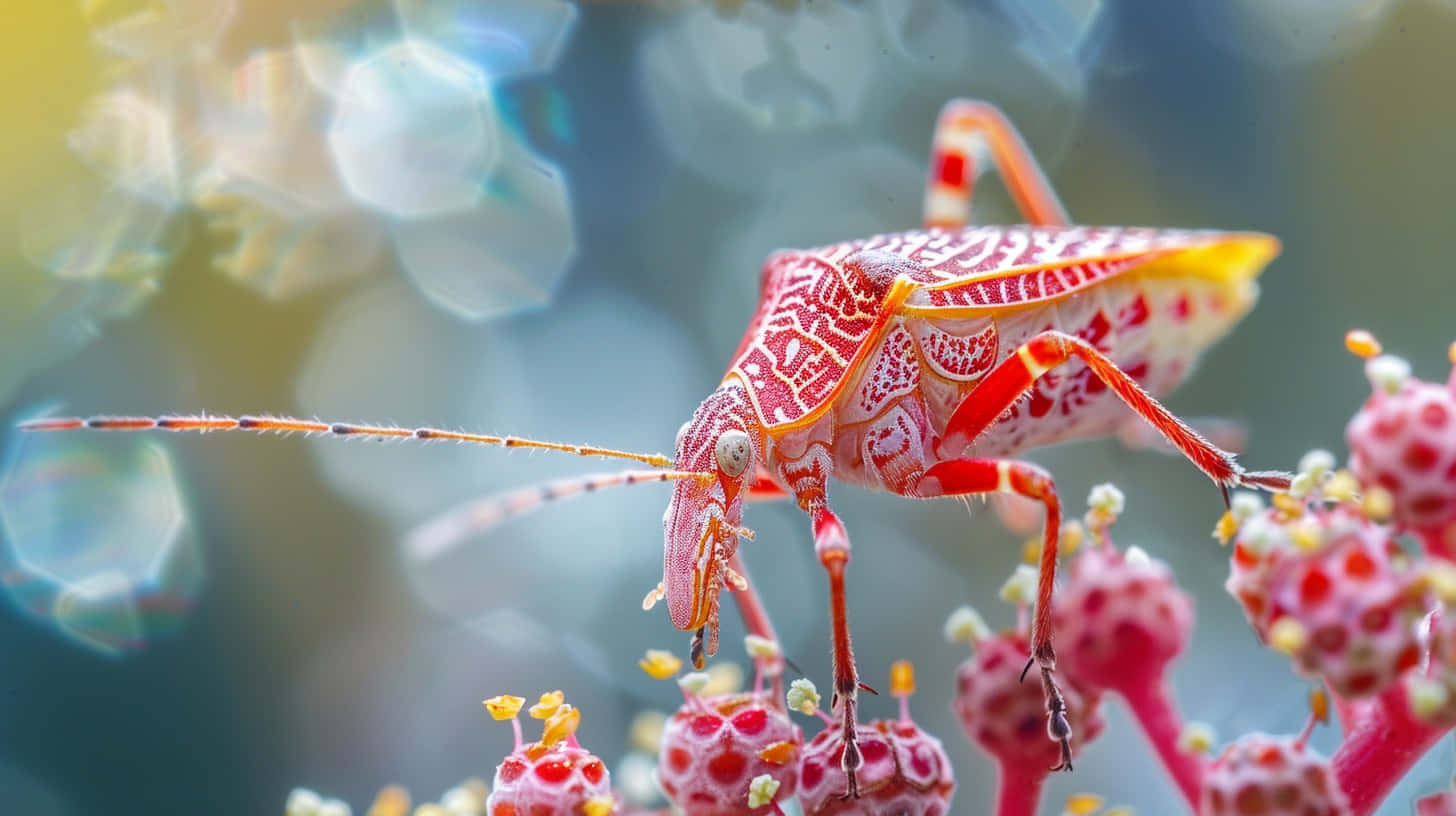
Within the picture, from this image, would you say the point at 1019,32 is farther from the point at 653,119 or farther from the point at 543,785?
the point at 543,785

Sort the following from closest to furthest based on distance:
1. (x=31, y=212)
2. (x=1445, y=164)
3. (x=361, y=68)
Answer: (x=31, y=212) < (x=1445, y=164) < (x=361, y=68)

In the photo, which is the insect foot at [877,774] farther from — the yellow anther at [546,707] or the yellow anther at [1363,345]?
the yellow anther at [1363,345]

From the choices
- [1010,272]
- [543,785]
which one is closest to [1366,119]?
[1010,272]

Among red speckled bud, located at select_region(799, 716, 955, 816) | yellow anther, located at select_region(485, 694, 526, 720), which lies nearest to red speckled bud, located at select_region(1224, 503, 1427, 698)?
red speckled bud, located at select_region(799, 716, 955, 816)

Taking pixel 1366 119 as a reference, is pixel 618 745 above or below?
below

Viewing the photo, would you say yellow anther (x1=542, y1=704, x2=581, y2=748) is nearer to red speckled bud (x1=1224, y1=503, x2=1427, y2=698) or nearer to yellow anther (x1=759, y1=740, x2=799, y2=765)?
yellow anther (x1=759, y1=740, x2=799, y2=765)

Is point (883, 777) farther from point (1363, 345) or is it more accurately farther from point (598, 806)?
point (1363, 345)

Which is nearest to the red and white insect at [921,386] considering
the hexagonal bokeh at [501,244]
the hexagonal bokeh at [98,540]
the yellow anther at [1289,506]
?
the yellow anther at [1289,506]

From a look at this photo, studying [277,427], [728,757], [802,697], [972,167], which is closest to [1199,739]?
[802,697]
